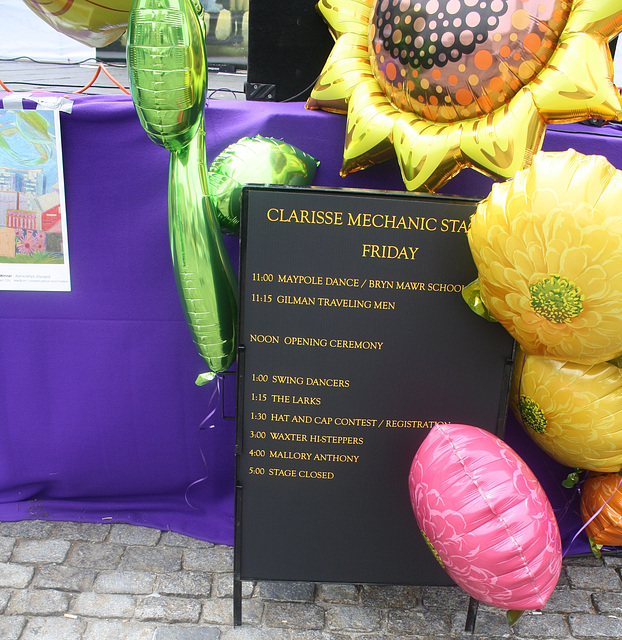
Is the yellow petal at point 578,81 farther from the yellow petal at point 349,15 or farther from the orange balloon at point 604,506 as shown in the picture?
the orange balloon at point 604,506

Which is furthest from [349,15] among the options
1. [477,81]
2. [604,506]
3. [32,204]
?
[604,506]

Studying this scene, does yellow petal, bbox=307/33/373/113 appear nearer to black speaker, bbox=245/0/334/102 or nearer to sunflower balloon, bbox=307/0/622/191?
sunflower balloon, bbox=307/0/622/191

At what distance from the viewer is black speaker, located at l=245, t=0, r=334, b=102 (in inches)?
66.6

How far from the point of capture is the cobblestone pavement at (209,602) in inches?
62.4

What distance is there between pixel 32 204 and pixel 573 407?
1.51 metres

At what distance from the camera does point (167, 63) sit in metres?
1.20

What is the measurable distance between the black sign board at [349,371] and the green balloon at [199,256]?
13 centimetres

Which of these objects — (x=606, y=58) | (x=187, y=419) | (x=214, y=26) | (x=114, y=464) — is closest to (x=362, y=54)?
(x=606, y=58)

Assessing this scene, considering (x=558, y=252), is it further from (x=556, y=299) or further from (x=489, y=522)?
(x=489, y=522)

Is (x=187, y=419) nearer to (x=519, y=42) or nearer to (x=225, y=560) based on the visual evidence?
Answer: (x=225, y=560)

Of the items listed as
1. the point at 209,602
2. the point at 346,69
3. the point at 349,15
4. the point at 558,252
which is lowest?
the point at 209,602

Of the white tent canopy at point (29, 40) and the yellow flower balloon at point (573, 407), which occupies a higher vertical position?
the white tent canopy at point (29, 40)

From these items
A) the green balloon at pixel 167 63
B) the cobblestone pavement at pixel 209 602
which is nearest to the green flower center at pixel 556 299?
the green balloon at pixel 167 63

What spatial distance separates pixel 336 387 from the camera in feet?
4.63
